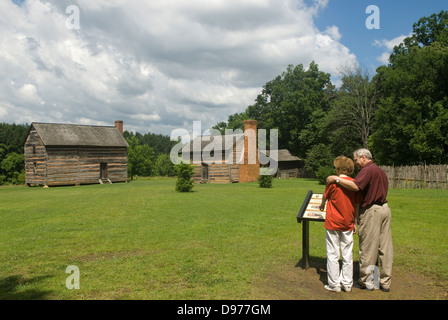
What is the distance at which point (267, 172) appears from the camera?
32312 mm

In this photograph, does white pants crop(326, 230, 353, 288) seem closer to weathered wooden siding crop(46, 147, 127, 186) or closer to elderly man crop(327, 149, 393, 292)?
elderly man crop(327, 149, 393, 292)

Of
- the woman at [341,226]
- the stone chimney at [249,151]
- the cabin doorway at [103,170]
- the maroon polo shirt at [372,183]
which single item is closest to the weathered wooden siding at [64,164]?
the cabin doorway at [103,170]

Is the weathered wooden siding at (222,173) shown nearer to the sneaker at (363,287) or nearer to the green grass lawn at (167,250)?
the green grass lawn at (167,250)

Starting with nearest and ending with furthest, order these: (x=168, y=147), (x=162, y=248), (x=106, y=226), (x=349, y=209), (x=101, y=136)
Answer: (x=349, y=209) → (x=162, y=248) → (x=106, y=226) → (x=101, y=136) → (x=168, y=147)

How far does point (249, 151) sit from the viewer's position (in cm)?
4284

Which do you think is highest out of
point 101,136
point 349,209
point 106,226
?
point 101,136

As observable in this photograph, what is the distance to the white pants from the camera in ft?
18.3

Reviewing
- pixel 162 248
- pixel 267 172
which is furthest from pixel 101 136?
pixel 162 248

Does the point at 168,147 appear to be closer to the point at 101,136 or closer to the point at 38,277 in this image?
the point at 101,136

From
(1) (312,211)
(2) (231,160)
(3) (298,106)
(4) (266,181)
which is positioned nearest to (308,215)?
(1) (312,211)

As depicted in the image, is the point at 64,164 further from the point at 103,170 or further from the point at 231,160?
the point at 231,160

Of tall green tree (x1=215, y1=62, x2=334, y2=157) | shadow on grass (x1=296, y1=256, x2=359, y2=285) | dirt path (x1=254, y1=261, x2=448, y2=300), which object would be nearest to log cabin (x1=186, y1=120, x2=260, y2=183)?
tall green tree (x1=215, y1=62, x2=334, y2=157)

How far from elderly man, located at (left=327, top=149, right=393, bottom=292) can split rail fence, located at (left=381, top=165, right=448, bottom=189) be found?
23622 mm
